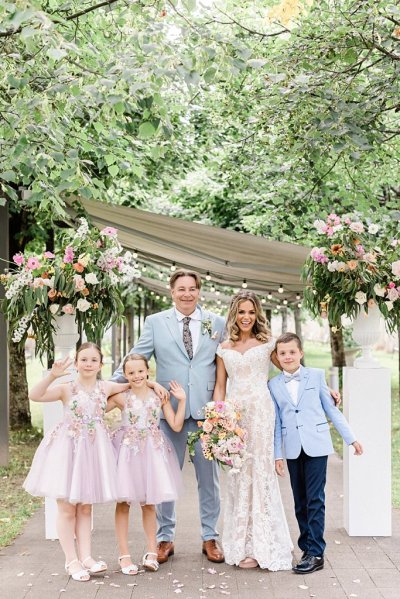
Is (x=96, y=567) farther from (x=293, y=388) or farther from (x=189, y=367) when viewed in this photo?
(x=293, y=388)

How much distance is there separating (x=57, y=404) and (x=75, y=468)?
1.15 m

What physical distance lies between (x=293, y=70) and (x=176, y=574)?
451cm

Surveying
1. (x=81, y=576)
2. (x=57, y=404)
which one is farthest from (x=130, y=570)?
(x=57, y=404)

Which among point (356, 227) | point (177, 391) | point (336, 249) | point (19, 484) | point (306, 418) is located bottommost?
point (19, 484)

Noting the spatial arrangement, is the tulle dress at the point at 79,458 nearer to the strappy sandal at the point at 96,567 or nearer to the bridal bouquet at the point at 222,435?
the strappy sandal at the point at 96,567

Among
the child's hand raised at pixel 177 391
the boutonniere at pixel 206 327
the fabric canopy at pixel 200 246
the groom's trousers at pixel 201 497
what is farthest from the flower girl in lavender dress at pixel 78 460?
the fabric canopy at pixel 200 246

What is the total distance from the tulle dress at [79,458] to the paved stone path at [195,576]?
53 centimetres

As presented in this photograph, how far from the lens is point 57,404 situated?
6238 millimetres

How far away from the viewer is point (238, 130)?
13.0 m

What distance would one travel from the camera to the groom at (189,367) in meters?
5.68

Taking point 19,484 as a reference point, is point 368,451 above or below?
above

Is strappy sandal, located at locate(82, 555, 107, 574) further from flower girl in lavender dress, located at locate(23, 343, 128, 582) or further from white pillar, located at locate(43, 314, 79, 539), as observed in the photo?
white pillar, located at locate(43, 314, 79, 539)

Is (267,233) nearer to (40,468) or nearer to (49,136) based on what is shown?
(49,136)

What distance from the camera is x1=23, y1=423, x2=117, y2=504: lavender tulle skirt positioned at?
16.8 feet
